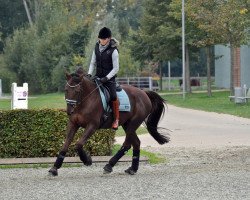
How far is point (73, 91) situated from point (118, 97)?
1065 millimetres

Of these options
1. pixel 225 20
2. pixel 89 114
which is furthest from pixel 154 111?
pixel 225 20

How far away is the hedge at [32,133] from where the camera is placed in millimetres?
15227

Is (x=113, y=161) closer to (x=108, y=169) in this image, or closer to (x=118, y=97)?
(x=108, y=169)

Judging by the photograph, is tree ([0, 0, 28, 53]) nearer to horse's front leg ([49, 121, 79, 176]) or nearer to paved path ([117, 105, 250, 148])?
paved path ([117, 105, 250, 148])

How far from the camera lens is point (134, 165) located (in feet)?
43.6

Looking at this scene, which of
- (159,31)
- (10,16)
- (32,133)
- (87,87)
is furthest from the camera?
(10,16)

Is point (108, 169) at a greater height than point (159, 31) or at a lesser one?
lesser

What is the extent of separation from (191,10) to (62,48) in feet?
86.5

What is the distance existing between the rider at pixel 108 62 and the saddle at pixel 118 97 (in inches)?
3.0

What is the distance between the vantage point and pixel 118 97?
43.1ft

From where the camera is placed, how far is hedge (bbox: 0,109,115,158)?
15.2 metres

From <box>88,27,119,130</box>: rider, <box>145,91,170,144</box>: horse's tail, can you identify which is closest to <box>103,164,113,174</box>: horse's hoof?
<box>88,27,119,130</box>: rider

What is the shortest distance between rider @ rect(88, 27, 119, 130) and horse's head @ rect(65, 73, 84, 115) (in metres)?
0.53

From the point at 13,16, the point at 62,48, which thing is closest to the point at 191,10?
the point at 62,48
